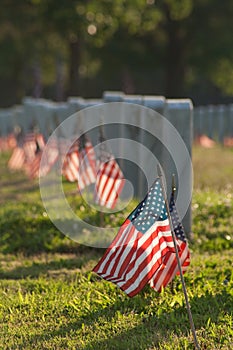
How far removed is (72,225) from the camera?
9.95 m

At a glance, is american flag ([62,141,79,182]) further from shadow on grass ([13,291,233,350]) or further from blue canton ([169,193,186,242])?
shadow on grass ([13,291,233,350])

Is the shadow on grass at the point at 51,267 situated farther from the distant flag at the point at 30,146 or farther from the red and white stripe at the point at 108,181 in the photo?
the distant flag at the point at 30,146

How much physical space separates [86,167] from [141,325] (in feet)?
17.0

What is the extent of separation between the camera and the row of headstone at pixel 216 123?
2644 centimetres

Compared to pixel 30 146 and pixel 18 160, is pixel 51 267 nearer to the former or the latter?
pixel 30 146

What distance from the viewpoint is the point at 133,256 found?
6.56 metres

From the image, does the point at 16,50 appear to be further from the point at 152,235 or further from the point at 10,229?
the point at 152,235

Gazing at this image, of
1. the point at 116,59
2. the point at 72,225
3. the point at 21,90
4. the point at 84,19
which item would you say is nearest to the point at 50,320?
the point at 72,225

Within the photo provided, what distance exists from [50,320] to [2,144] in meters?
20.4

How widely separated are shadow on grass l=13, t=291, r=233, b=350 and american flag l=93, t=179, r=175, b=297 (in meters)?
0.24

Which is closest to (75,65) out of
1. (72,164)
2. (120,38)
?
(120,38)

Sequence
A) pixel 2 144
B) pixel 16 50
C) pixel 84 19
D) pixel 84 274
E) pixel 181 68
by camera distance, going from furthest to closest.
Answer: pixel 16 50, pixel 181 68, pixel 2 144, pixel 84 19, pixel 84 274

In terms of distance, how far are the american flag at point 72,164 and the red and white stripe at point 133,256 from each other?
5.73 m

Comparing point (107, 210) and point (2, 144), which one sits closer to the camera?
point (107, 210)
